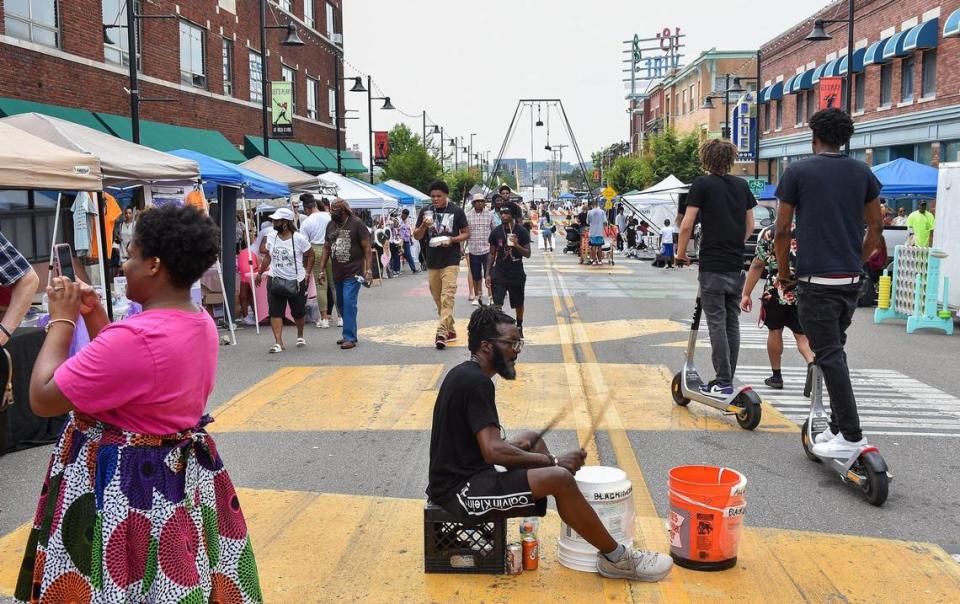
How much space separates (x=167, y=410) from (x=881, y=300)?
13.4 meters

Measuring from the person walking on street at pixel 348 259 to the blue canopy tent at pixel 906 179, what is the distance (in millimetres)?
12065

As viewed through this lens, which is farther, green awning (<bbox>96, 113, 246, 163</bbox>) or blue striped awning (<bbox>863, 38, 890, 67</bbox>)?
blue striped awning (<bbox>863, 38, 890, 67</bbox>)

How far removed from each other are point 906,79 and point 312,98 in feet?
77.2

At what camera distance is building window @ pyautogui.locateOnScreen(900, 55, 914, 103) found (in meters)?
29.6

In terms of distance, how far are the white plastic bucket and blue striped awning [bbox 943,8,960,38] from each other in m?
24.1

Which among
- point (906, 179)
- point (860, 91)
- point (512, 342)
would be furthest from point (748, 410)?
point (860, 91)

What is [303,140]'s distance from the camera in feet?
129

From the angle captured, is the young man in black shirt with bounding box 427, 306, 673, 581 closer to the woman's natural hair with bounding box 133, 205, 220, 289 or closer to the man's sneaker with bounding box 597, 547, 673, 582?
the man's sneaker with bounding box 597, 547, 673, 582

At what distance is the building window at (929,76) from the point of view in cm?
2792

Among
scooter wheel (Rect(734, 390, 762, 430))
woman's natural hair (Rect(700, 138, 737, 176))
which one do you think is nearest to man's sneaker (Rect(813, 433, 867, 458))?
scooter wheel (Rect(734, 390, 762, 430))

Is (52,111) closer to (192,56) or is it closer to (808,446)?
(192,56)

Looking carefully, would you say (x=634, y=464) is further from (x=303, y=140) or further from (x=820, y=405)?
(x=303, y=140)

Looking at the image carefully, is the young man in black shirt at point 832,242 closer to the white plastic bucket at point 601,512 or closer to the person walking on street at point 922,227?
the white plastic bucket at point 601,512

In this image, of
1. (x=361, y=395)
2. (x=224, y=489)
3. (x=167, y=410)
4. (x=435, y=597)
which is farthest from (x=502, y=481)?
(x=361, y=395)
